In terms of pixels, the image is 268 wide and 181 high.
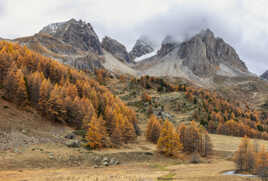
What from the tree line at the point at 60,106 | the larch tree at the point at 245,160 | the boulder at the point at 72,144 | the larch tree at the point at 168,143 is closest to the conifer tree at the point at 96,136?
the tree line at the point at 60,106

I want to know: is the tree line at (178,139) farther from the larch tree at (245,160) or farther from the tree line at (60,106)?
the larch tree at (245,160)

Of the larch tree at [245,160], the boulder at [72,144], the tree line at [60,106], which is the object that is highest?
the tree line at [60,106]

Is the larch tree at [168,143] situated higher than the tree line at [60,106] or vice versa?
the tree line at [60,106]

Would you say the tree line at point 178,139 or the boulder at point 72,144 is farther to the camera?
the tree line at point 178,139

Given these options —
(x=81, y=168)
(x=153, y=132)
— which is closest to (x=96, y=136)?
(x=81, y=168)

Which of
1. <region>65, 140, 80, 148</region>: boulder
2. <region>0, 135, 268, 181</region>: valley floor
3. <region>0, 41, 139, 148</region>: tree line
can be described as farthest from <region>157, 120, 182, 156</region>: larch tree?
<region>65, 140, 80, 148</region>: boulder

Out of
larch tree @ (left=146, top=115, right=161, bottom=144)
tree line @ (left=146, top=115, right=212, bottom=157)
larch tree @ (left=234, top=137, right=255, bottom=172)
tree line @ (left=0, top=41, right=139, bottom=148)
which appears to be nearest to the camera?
larch tree @ (left=234, top=137, right=255, bottom=172)

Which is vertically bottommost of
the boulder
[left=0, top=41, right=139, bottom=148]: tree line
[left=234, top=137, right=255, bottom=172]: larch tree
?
[left=234, top=137, right=255, bottom=172]: larch tree

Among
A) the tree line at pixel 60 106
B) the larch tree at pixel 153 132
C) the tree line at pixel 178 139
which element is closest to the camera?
the tree line at pixel 60 106

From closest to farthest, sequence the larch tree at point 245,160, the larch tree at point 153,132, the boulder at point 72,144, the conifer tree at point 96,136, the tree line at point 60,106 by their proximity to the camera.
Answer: the larch tree at point 245,160, the boulder at point 72,144, the conifer tree at point 96,136, the tree line at point 60,106, the larch tree at point 153,132

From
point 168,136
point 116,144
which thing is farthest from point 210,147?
point 116,144

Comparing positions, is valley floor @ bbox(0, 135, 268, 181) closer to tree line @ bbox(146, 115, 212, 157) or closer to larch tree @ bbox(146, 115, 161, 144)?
tree line @ bbox(146, 115, 212, 157)

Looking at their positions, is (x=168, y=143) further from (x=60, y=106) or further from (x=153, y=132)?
(x=60, y=106)

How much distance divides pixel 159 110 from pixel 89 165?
102 meters
